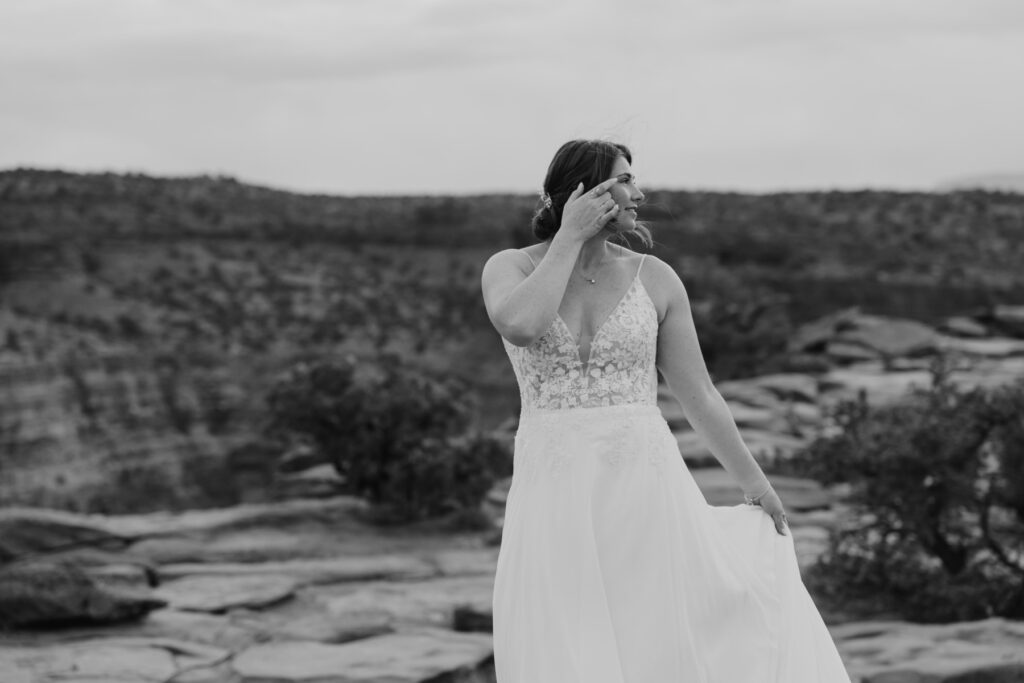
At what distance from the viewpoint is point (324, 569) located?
9977 mm

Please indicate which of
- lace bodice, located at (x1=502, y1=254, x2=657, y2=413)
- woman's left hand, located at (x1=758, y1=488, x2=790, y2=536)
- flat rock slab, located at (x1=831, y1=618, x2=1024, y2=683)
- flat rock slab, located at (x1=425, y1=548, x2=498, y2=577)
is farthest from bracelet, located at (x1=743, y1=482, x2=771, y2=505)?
flat rock slab, located at (x1=425, y1=548, x2=498, y2=577)

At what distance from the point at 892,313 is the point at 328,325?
12.5 metres

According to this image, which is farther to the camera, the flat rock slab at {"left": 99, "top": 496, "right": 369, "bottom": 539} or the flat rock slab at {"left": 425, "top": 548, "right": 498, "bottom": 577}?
the flat rock slab at {"left": 99, "top": 496, "right": 369, "bottom": 539}

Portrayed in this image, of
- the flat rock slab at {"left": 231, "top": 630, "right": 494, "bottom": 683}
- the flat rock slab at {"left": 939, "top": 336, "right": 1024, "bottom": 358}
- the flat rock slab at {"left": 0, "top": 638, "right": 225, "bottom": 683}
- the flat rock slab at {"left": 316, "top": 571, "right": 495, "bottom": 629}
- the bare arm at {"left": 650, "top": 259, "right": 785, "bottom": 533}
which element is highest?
the bare arm at {"left": 650, "top": 259, "right": 785, "bottom": 533}

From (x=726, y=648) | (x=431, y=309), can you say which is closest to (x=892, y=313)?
(x=431, y=309)

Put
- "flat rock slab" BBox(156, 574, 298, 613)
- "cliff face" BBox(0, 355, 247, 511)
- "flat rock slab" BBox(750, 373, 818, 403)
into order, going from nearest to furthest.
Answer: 1. "flat rock slab" BBox(156, 574, 298, 613)
2. "flat rock slab" BBox(750, 373, 818, 403)
3. "cliff face" BBox(0, 355, 247, 511)

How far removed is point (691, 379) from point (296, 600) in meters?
5.86

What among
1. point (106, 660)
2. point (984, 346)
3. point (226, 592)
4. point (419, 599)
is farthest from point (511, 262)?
point (984, 346)

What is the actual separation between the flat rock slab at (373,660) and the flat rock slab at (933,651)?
6.38ft

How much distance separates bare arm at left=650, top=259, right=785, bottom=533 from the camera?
3840 millimetres

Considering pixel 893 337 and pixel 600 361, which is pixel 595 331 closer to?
pixel 600 361

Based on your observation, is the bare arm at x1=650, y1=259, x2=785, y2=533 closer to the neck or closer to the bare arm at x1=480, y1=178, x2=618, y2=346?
the neck

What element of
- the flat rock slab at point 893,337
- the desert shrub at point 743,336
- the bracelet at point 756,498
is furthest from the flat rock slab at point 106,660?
the flat rock slab at point 893,337

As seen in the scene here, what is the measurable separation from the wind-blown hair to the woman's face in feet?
0.08
